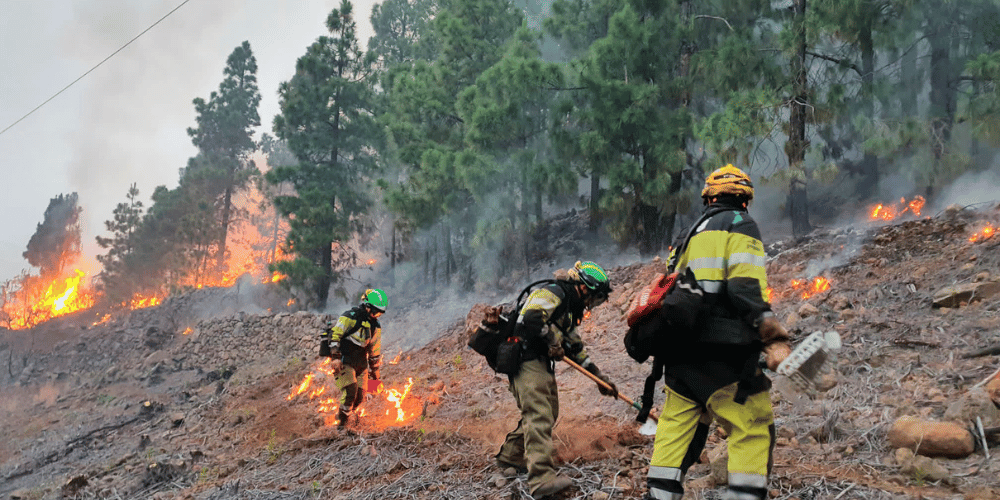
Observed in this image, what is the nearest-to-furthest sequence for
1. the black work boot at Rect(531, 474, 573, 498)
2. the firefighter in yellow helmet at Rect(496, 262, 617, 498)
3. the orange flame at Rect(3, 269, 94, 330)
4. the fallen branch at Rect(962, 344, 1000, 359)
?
the black work boot at Rect(531, 474, 573, 498) < the firefighter in yellow helmet at Rect(496, 262, 617, 498) < the fallen branch at Rect(962, 344, 1000, 359) < the orange flame at Rect(3, 269, 94, 330)

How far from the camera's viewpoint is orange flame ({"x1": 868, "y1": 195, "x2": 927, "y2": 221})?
33.2 feet

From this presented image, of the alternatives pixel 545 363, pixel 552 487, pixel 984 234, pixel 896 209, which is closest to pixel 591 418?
pixel 545 363

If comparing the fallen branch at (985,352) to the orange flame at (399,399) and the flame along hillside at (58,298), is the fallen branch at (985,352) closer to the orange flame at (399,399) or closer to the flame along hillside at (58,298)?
the orange flame at (399,399)

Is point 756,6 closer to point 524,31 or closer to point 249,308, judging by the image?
point 524,31

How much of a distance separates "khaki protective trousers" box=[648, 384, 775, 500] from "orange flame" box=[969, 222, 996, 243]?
6.77 metres

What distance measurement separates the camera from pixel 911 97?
10.5 metres

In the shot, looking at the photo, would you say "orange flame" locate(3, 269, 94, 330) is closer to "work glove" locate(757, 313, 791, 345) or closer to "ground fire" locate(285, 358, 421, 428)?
"ground fire" locate(285, 358, 421, 428)

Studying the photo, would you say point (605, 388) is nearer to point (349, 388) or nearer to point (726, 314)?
point (726, 314)

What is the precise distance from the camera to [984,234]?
7340 millimetres

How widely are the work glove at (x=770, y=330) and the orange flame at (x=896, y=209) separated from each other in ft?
31.5

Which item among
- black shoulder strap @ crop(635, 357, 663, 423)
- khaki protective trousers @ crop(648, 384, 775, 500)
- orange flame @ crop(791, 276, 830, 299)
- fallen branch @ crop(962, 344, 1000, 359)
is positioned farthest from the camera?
orange flame @ crop(791, 276, 830, 299)

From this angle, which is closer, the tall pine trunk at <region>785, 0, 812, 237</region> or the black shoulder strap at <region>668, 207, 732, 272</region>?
the black shoulder strap at <region>668, 207, 732, 272</region>

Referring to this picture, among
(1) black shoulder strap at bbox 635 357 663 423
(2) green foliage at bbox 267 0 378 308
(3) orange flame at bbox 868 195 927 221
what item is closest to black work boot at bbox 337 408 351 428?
(1) black shoulder strap at bbox 635 357 663 423

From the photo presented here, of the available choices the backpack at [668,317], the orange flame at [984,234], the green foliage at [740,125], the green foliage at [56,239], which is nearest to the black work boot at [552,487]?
the backpack at [668,317]
